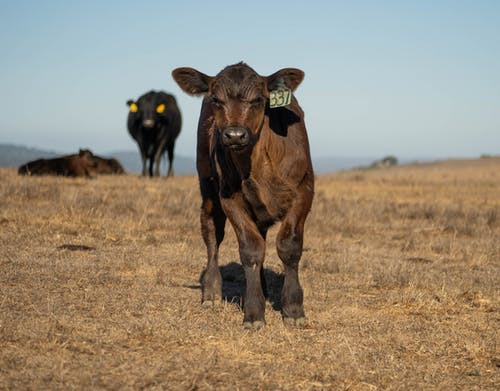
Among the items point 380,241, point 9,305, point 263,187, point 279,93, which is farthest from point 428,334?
point 380,241

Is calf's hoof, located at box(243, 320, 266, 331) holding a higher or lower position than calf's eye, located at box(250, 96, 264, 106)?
lower

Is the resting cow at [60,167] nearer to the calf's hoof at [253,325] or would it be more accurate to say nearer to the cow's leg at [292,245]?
the cow's leg at [292,245]

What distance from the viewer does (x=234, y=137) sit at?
5941 millimetres

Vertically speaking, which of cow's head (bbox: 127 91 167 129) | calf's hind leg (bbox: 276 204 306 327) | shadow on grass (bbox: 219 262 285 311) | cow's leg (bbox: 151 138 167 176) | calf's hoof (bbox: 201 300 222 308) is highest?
cow's head (bbox: 127 91 167 129)

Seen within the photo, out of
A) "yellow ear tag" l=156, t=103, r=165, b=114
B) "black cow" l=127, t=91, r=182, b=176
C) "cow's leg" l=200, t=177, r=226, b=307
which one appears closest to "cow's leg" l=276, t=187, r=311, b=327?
"cow's leg" l=200, t=177, r=226, b=307

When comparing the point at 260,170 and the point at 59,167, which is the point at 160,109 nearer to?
the point at 59,167

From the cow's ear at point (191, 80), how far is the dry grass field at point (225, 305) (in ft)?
6.65

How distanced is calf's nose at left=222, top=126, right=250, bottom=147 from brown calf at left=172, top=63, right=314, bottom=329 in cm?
16

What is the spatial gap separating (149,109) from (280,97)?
19.1m

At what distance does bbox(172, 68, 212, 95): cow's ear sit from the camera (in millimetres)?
6859

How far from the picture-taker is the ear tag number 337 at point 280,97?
21.6 ft

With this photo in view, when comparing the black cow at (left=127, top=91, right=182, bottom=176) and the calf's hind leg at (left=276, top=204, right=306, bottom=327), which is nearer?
the calf's hind leg at (left=276, top=204, right=306, bottom=327)

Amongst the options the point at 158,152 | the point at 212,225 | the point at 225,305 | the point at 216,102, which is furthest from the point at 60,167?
the point at 216,102

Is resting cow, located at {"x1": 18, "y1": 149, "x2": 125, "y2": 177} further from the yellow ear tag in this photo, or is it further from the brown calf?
the brown calf
